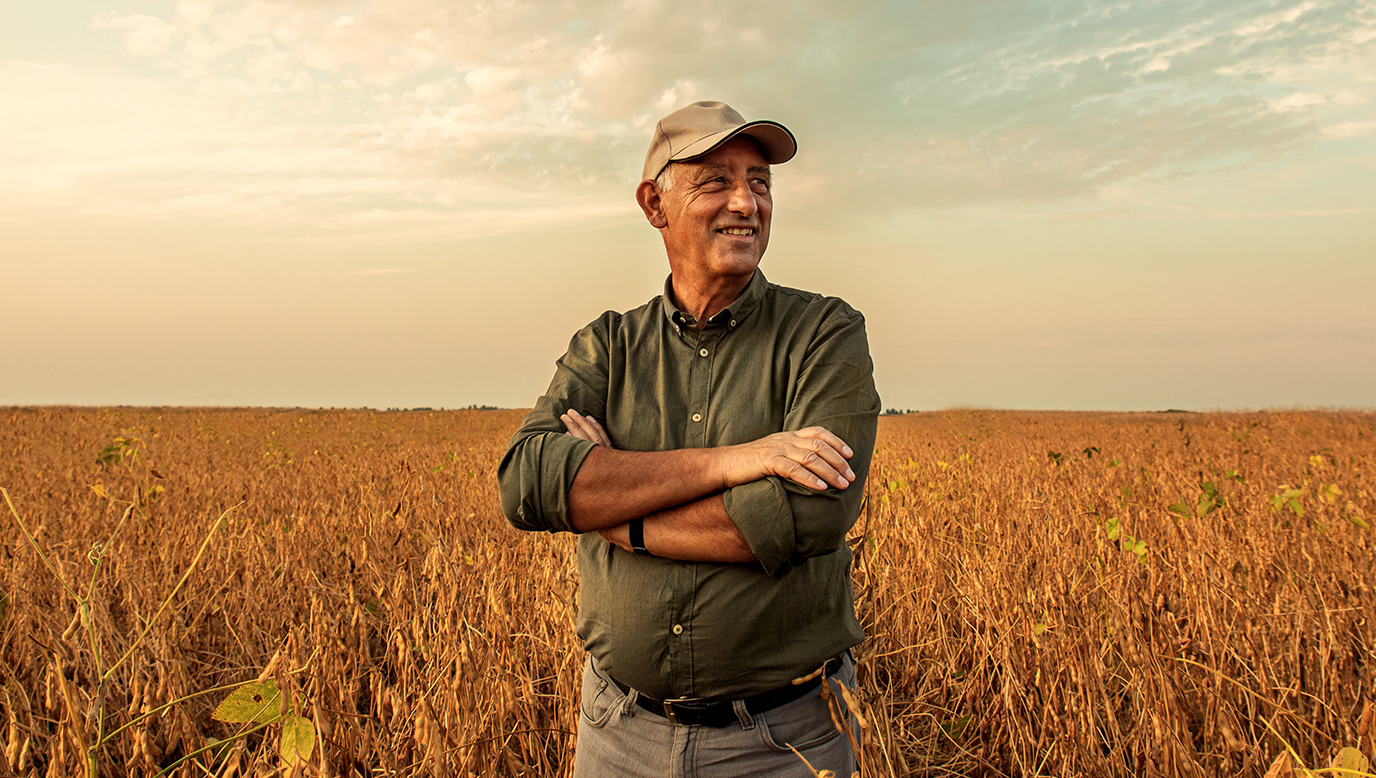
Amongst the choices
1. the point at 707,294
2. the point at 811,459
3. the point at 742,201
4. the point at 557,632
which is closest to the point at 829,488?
the point at 811,459

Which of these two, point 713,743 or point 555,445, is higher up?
point 555,445

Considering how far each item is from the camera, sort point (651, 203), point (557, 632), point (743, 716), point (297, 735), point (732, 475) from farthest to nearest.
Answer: point (557, 632), point (651, 203), point (732, 475), point (743, 716), point (297, 735)

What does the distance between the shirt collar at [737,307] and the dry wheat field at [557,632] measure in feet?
3.10

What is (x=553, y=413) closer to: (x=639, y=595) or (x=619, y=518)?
(x=619, y=518)

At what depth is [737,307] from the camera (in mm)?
1917

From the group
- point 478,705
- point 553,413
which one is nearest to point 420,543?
point 478,705

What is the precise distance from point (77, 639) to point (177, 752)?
91 cm

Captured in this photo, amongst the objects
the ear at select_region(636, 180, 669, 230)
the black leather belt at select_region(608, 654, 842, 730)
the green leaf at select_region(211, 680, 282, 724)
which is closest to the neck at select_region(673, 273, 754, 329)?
the ear at select_region(636, 180, 669, 230)

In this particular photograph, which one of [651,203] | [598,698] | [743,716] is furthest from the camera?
[651,203]

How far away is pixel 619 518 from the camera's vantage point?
1.79 m

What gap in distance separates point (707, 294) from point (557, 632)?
2.00m

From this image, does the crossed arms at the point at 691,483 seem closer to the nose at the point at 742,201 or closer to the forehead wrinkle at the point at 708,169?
the nose at the point at 742,201

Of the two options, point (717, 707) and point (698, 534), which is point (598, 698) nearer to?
point (717, 707)

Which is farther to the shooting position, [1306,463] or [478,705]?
[1306,463]
